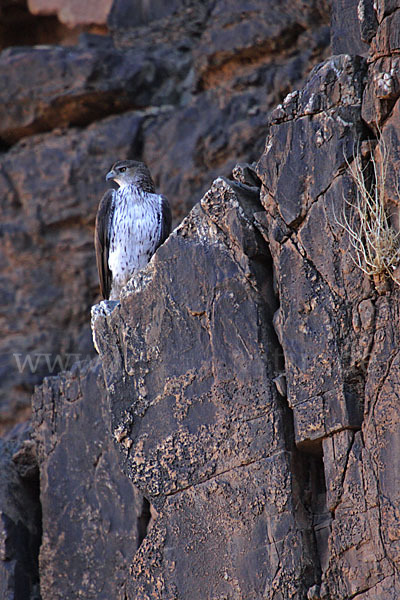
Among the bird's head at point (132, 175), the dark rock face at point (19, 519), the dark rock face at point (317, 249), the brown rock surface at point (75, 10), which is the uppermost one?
the brown rock surface at point (75, 10)

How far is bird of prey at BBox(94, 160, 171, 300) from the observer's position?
6.98 metres

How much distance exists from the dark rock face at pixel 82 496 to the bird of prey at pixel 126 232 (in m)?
0.74

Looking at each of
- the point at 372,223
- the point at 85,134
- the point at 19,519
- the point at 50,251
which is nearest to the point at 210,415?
the point at 372,223

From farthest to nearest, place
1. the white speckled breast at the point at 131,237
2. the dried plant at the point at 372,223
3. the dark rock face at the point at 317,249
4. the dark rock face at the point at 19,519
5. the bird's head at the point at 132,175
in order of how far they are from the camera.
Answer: the bird's head at the point at 132,175
the white speckled breast at the point at 131,237
the dark rock face at the point at 19,519
the dark rock face at the point at 317,249
the dried plant at the point at 372,223

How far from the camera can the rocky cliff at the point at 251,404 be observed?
477 centimetres

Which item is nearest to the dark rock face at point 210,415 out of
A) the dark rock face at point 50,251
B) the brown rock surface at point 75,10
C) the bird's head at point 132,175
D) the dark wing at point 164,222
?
the dark wing at point 164,222

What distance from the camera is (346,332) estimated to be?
4.86 meters

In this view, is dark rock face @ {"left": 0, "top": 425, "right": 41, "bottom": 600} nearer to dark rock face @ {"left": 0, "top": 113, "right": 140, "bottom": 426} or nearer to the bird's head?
dark rock face @ {"left": 0, "top": 113, "right": 140, "bottom": 426}

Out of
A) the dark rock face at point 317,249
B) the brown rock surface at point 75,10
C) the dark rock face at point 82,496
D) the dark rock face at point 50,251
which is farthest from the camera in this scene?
the brown rock surface at point 75,10

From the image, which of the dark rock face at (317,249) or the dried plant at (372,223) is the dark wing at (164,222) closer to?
the dark rock face at (317,249)

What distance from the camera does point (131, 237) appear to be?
6.98 metres

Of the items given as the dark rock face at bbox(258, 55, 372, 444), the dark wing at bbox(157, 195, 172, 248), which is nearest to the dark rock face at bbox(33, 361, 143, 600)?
the dark wing at bbox(157, 195, 172, 248)

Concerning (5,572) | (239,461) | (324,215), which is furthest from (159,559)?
(324,215)

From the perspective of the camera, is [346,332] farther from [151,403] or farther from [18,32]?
[18,32]
